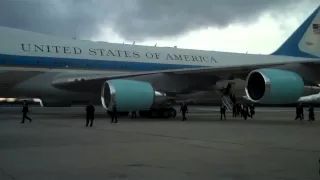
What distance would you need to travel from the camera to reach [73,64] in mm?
19453

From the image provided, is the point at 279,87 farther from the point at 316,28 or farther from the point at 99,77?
the point at 316,28

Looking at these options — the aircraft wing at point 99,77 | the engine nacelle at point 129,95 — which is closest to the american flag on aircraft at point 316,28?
the aircraft wing at point 99,77

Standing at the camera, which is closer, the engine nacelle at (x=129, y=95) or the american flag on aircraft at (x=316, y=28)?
the engine nacelle at (x=129, y=95)

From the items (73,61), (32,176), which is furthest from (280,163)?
(73,61)

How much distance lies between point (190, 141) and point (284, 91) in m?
6.59

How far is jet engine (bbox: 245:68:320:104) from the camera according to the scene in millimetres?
14617

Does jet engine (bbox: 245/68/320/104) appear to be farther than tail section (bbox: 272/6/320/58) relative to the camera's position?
No

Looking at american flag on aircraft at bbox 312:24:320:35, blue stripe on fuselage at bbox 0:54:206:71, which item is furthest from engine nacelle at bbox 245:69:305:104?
american flag on aircraft at bbox 312:24:320:35

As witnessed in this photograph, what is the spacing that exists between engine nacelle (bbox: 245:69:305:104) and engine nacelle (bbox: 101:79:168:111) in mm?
4530

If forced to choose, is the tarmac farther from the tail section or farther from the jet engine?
the tail section

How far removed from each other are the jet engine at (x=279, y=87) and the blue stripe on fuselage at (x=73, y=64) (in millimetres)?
7851

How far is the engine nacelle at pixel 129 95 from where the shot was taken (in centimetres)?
1641

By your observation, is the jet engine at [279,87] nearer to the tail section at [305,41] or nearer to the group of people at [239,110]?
the group of people at [239,110]

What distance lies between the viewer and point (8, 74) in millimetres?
18062
